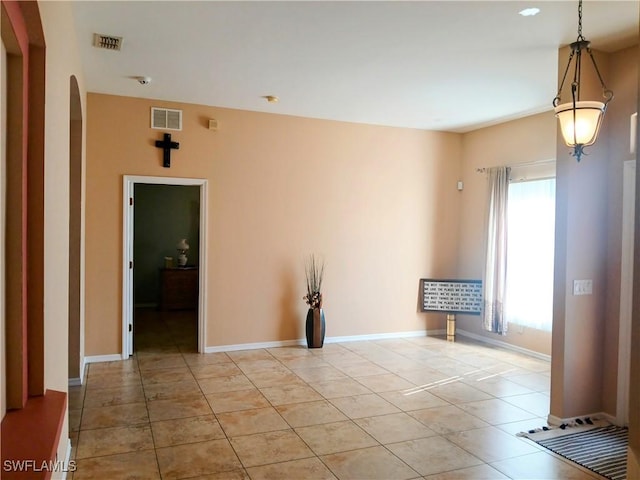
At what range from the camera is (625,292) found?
3.63m

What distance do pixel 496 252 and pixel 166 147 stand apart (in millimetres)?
4120

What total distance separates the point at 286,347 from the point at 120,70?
11.6ft

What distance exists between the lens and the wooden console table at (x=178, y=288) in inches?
323

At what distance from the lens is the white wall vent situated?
5.31 meters

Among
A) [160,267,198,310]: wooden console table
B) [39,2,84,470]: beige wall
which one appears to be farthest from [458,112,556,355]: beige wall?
[39,2,84,470]: beige wall

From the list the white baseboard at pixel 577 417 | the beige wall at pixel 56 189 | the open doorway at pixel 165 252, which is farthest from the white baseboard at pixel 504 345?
the beige wall at pixel 56 189

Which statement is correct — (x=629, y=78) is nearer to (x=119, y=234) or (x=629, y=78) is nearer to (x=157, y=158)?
(x=157, y=158)

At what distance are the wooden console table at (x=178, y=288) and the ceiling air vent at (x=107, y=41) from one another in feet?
16.2

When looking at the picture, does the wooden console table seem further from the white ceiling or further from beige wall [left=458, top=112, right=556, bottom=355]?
beige wall [left=458, top=112, right=556, bottom=355]

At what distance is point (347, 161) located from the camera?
20.5 ft

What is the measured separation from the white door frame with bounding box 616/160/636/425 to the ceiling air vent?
3.94 m

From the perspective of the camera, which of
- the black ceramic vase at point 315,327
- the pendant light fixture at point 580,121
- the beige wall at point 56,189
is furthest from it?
the black ceramic vase at point 315,327

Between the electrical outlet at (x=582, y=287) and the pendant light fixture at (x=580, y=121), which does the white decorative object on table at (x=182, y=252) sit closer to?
the electrical outlet at (x=582, y=287)

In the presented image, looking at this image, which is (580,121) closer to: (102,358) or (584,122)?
(584,122)
